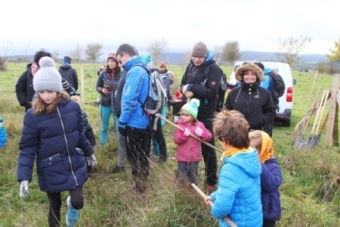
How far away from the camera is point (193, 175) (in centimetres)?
415

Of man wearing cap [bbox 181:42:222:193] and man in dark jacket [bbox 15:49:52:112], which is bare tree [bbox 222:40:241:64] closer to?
man in dark jacket [bbox 15:49:52:112]

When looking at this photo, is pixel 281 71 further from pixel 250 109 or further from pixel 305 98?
pixel 305 98

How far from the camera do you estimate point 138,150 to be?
13.6ft

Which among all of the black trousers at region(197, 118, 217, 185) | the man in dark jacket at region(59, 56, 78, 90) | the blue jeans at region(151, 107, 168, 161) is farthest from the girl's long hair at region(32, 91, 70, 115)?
the man in dark jacket at region(59, 56, 78, 90)

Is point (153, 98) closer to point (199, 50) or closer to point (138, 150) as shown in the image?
point (138, 150)


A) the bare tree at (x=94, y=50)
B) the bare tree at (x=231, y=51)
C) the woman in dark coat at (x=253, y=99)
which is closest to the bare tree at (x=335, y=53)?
the bare tree at (x=231, y=51)

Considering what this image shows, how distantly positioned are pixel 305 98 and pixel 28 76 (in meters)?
16.1

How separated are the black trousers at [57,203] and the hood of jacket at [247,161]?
149 cm

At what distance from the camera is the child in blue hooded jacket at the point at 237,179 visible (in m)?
2.37

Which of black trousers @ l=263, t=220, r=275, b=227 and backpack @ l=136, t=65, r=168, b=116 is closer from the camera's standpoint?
black trousers @ l=263, t=220, r=275, b=227

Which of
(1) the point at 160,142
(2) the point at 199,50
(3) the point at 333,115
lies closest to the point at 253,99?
(2) the point at 199,50

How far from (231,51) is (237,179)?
144 ft

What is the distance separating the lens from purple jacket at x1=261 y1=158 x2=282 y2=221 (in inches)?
106

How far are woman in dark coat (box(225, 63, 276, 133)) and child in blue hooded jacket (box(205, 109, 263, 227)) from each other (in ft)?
5.67
